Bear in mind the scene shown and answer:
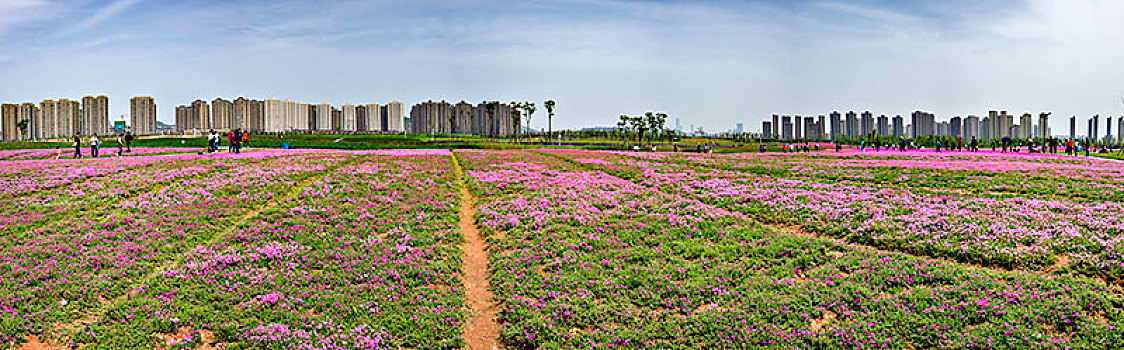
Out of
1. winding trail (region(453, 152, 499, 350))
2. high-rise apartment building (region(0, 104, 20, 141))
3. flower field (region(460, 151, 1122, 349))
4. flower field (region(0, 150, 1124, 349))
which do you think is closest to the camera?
flower field (region(460, 151, 1122, 349))

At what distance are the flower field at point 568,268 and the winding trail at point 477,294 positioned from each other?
25cm

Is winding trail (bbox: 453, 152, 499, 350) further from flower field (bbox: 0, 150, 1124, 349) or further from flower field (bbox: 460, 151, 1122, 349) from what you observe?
flower field (bbox: 460, 151, 1122, 349)

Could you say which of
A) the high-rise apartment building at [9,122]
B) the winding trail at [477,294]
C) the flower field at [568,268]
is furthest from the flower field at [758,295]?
the high-rise apartment building at [9,122]

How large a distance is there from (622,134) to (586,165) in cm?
13221

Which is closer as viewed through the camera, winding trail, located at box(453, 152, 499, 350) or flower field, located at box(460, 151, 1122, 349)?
flower field, located at box(460, 151, 1122, 349)

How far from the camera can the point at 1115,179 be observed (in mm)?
31750

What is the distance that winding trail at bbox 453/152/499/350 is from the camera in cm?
1248

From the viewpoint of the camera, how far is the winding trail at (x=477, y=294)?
12.5m

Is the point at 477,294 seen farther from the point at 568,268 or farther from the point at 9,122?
the point at 9,122

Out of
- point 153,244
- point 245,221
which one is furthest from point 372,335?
point 245,221

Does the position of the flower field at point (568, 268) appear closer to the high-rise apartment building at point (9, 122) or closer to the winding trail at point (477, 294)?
the winding trail at point (477, 294)

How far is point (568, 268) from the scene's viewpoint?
16.2 metres

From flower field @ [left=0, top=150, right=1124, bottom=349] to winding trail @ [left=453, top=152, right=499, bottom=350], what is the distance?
0.25 meters

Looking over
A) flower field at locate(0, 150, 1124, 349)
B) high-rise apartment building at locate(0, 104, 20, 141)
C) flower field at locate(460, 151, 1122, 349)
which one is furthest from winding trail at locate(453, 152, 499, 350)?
high-rise apartment building at locate(0, 104, 20, 141)
